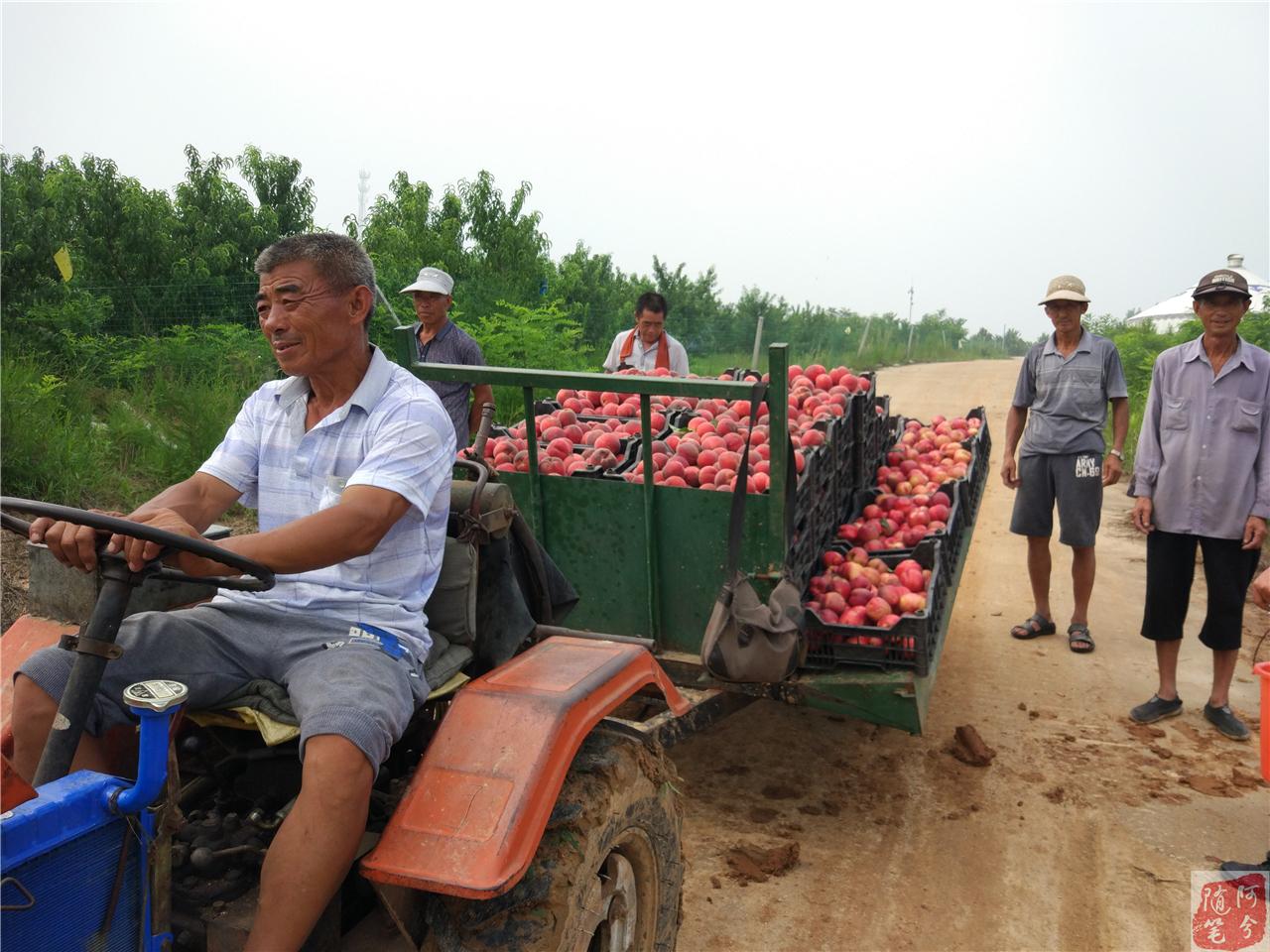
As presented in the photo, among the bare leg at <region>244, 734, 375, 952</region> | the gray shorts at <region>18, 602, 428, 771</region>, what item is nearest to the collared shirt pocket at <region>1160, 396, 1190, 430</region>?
the gray shorts at <region>18, 602, 428, 771</region>

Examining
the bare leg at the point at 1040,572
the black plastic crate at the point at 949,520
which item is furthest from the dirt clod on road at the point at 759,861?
the bare leg at the point at 1040,572

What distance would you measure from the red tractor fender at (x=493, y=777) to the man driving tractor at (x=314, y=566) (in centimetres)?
12

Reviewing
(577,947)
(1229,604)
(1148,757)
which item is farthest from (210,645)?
(1229,604)

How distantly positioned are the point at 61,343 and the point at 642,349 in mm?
6101

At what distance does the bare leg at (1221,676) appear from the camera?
5.44 m

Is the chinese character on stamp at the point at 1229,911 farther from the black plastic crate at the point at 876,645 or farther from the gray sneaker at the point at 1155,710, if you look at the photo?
the gray sneaker at the point at 1155,710

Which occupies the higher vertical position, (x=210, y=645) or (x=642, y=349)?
(x=642, y=349)

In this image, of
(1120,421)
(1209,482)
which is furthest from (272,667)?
(1120,421)

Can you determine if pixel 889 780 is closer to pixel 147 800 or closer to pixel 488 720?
pixel 488 720

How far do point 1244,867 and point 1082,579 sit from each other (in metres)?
2.71

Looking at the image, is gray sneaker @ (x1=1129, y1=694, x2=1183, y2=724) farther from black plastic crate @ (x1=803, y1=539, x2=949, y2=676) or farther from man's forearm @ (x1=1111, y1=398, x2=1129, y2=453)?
black plastic crate @ (x1=803, y1=539, x2=949, y2=676)

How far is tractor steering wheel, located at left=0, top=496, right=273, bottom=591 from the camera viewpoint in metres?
1.94

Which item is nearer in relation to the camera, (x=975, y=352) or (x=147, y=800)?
(x=147, y=800)

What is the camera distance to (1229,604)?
209 inches
